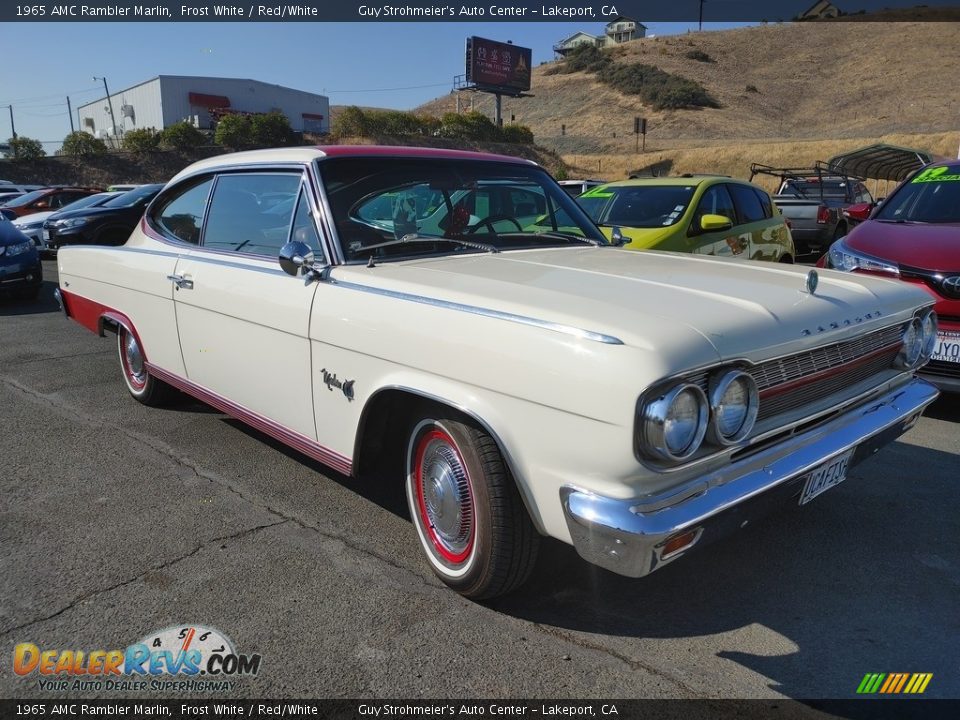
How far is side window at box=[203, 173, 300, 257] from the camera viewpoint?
3.48m

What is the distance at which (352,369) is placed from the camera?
2.86m

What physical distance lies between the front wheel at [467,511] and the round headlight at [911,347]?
186cm

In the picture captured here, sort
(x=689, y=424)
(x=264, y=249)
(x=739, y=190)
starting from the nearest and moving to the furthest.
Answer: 1. (x=689, y=424)
2. (x=264, y=249)
3. (x=739, y=190)

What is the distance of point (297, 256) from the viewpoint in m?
3.08

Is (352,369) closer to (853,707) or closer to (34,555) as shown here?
(34,555)

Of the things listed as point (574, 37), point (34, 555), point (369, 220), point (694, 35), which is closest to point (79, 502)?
point (34, 555)

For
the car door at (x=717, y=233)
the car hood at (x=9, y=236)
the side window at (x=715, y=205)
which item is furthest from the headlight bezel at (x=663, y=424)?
the car hood at (x=9, y=236)

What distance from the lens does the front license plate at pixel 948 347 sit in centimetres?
452

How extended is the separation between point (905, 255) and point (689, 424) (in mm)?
3786

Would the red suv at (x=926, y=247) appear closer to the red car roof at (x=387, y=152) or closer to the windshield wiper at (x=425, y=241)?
the windshield wiper at (x=425, y=241)

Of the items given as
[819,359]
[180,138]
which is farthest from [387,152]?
[180,138]

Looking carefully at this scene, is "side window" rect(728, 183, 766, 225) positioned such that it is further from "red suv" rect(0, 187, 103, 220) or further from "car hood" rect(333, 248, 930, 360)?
"red suv" rect(0, 187, 103, 220)

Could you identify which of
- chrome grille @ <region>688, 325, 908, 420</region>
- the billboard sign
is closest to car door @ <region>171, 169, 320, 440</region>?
chrome grille @ <region>688, 325, 908, 420</region>

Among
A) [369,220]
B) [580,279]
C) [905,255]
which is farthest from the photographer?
[905,255]
